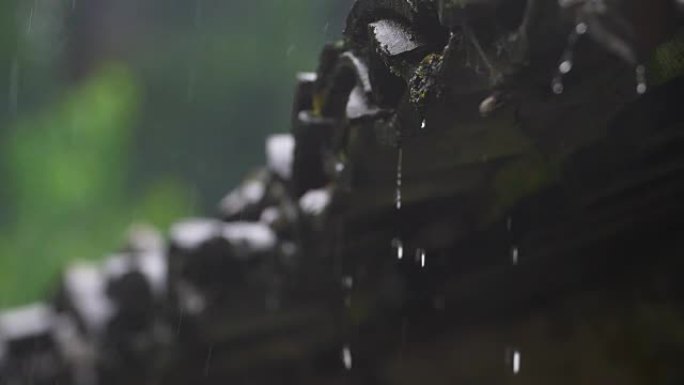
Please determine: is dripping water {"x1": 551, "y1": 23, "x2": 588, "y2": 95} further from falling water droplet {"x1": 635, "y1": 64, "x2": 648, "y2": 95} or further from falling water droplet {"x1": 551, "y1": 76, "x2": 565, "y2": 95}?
falling water droplet {"x1": 635, "y1": 64, "x2": 648, "y2": 95}

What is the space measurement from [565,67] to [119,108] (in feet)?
50.7

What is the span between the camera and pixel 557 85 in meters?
1.35

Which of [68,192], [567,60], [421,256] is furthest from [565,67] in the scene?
[68,192]

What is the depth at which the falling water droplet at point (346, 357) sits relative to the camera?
9.17ft

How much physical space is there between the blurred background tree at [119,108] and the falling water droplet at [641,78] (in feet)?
44.4

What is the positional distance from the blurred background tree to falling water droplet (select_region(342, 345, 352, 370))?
12219 mm

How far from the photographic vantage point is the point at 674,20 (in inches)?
46.2

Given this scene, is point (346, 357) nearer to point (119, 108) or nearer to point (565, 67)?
point (565, 67)

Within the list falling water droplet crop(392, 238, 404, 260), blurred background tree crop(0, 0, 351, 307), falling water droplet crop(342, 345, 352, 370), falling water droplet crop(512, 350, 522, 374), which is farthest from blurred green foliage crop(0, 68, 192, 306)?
falling water droplet crop(512, 350, 522, 374)

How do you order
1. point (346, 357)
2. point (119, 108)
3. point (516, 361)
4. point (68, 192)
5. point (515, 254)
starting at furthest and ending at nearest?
point (119, 108), point (68, 192), point (346, 357), point (516, 361), point (515, 254)

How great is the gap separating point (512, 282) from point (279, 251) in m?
0.69

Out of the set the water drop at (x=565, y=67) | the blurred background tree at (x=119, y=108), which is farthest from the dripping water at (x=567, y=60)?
the blurred background tree at (x=119, y=108)

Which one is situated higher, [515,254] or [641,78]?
[641,78]

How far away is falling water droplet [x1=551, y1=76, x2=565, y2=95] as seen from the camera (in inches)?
52.4
